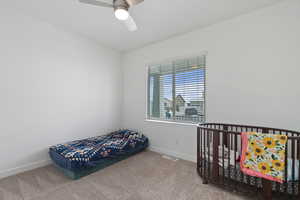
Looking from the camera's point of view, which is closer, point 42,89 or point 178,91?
point 42,89

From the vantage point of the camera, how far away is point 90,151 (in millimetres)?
2215

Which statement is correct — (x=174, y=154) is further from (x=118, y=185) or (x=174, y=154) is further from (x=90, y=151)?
(x=90, y=151)

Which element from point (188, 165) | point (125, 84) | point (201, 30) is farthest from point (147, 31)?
point (188, 165)

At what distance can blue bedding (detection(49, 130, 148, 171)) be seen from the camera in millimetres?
1996

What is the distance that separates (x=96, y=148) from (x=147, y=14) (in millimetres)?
2425

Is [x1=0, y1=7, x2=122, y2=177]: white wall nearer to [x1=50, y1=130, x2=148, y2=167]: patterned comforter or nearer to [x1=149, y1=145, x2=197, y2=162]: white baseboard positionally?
[x1=50, y1=130, x2=148, y2=167]: patterned comforter

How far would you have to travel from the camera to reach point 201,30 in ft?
8.30

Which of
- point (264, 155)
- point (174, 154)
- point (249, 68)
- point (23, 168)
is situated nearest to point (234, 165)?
point (264, 155)

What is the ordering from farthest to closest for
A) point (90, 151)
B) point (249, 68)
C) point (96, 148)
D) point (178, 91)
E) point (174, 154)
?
point (178, 91), point (174, 154), point (96, 148), point (90, 151), point (249, 68)

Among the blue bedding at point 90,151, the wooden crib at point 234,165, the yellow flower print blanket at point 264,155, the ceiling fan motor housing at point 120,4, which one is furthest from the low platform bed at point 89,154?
the ceiling fan motor housing at point 120,4

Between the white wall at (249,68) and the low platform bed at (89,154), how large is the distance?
81 centimetres

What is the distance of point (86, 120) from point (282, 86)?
3524 mm

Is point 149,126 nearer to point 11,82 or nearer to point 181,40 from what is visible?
point 181,40

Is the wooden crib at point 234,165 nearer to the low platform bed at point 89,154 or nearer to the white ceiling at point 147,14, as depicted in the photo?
the low platform bed at point 89,154
